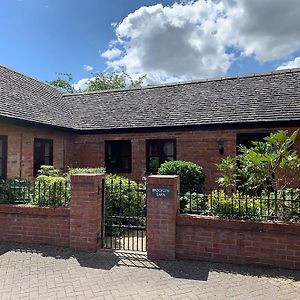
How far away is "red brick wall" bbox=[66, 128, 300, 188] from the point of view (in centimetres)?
1135

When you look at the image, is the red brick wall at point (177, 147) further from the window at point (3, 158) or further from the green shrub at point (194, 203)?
the green shrub at point (194, 203)

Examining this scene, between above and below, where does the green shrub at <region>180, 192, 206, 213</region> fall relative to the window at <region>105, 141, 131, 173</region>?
below

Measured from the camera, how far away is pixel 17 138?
10.2 metres

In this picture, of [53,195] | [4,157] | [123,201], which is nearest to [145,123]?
[123,201]

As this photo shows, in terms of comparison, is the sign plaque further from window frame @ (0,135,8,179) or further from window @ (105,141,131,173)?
window @ (105,141,131,173)

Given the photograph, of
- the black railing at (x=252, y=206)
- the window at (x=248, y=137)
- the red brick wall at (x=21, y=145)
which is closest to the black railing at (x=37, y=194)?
the black railing at (x=252, y=206)

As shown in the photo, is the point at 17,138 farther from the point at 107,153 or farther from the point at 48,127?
the point at 107,153

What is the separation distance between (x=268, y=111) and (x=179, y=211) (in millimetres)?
6735

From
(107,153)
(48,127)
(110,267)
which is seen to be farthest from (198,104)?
(110,267)

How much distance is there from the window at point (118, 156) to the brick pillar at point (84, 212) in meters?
6.73

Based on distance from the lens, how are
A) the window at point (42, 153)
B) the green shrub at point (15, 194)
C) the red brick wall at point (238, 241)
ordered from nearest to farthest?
the red brick wall at point (238, 241) < the green shrub at point (15, 194) < the window at point (42, 153)

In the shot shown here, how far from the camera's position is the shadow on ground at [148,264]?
196 inches

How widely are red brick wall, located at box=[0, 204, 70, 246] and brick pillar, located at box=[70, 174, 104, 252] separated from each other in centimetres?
21

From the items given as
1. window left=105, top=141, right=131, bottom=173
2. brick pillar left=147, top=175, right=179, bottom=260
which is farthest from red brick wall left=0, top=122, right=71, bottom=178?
brick pillar left=147, top=175, right=179, bottom=260
